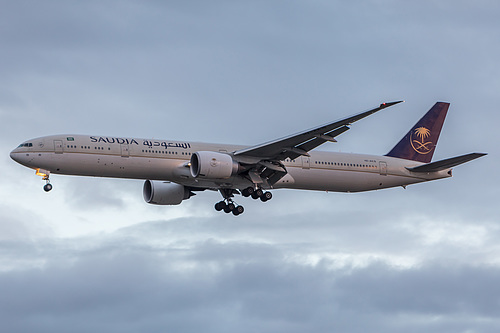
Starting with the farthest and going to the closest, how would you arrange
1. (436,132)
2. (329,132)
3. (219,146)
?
(436,132), (219,146), (329,132)

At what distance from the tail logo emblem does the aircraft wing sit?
12660 mm

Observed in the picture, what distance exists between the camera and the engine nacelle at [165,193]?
6153 centimetres

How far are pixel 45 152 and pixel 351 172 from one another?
818 inches

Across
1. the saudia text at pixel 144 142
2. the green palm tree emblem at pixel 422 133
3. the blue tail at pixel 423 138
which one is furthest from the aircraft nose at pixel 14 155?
the green palm tree emblem at pixel 422 133

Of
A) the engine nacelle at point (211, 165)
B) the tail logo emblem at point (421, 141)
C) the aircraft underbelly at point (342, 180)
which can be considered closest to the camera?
the engine nacelle at point (211, 165)

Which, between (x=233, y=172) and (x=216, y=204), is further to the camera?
(x=216, y=204)

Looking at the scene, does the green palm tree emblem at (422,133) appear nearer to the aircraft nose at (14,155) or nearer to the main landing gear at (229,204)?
the main landing gear at (229,204)

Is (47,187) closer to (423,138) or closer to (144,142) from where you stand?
(144,142)

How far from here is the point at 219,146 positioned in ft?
189

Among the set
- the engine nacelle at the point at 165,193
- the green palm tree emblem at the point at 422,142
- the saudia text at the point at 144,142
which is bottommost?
the engine nacelle at the point at 165,193

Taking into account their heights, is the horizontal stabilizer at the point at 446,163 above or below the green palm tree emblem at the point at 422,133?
below

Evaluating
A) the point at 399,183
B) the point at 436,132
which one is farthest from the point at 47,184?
the point at 436,132

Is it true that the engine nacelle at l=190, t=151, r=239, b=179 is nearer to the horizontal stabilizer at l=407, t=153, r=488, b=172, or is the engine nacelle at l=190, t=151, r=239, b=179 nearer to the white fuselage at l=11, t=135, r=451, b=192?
the white fuselage at l=11, t=135, r=451, b=192

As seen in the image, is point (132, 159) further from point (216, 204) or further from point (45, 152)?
point (216, 204)
